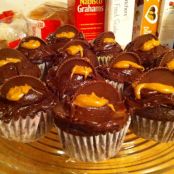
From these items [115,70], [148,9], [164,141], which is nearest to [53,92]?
[115,70]

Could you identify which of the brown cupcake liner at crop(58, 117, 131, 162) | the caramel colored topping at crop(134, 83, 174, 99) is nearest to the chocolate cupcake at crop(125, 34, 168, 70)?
the caramel colored topping at crop(134, 83, 174, 99)

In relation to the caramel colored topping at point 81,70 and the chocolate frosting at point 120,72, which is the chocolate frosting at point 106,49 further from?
the caramel colored topping at point 81,70

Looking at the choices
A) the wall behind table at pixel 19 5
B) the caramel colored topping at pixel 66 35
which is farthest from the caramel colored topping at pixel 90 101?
the wall behind table at pixel 19 5

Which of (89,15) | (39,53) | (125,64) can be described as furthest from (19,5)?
(125,64)

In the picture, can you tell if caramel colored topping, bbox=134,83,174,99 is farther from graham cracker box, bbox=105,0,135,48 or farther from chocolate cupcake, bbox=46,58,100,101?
graham cracker box, bbox=105,0,135,48

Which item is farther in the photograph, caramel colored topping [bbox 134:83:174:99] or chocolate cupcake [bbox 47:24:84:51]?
chocolate cupcake [bbox 47:24:84:51]

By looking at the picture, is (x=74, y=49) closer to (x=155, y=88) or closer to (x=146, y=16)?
(x=155, y=88)
